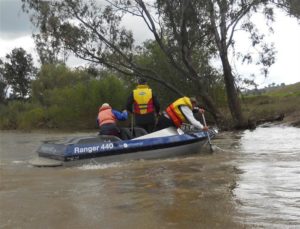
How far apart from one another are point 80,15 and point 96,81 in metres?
13.7

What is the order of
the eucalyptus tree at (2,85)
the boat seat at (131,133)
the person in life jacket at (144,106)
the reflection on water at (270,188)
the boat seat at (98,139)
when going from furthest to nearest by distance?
the eucalyptus tree at (2,85), the person in life jacket at (144,106), the boat seat at (131,133), the boat seat at (98,139), the reflection on water at (270,188)

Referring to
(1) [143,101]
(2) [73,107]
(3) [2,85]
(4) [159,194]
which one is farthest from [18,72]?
(4) [159,194]

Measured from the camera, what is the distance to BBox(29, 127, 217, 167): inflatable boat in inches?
438

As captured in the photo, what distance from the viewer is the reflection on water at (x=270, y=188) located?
5.52 m

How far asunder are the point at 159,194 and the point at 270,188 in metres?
1.53

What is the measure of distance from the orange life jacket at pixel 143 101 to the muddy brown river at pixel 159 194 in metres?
1.65

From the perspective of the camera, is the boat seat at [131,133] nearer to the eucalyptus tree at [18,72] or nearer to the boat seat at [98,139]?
the boat seat at [98,139]

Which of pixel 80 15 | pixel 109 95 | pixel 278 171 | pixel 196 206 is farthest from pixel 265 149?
pixel 109 95

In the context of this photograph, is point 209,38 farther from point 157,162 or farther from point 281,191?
point 281,191

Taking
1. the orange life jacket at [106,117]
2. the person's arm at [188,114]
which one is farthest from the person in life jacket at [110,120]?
the person's arm at [188,114]

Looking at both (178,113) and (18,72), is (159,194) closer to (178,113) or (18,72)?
(178,113)

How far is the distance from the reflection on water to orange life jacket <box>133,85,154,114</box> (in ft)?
8.09

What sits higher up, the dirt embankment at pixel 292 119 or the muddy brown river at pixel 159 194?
the dirt embankment at pixel 292 119

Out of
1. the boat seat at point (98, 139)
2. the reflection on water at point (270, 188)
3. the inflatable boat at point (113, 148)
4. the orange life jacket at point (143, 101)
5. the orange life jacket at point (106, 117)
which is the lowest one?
the reflection on water at point (270, 188)
